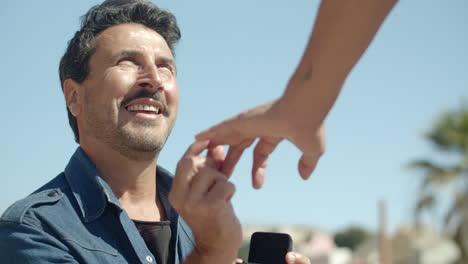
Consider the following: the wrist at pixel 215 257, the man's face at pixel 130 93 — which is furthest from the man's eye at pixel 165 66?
the wrist at pixel 215 257

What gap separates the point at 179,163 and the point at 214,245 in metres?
0.42

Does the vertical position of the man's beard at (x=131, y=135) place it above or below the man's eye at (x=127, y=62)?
below

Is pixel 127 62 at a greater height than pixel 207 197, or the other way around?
pixel 127 62

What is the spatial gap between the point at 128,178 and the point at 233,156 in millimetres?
1271

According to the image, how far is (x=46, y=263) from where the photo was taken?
2.34 meters

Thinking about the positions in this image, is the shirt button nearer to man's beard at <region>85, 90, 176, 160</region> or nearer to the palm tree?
man's beard at <region>85, 90, 176, 160</region>

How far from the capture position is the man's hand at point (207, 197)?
199 centimetres

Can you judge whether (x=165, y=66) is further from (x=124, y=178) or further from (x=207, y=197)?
(x=207, y=197)

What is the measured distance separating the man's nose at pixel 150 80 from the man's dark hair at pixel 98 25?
0.41 metres

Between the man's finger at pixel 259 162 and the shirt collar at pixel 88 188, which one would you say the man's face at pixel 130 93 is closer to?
the shirt collar at pixel 88 188

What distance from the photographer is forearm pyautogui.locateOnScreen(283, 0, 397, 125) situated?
1378 mm

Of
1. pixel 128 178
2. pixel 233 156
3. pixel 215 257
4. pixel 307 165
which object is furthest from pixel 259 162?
pixel 128 178

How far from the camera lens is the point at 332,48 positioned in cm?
143

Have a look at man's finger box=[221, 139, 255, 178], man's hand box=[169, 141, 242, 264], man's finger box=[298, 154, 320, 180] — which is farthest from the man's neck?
man's finger box=[298, 154, 320, 180]
